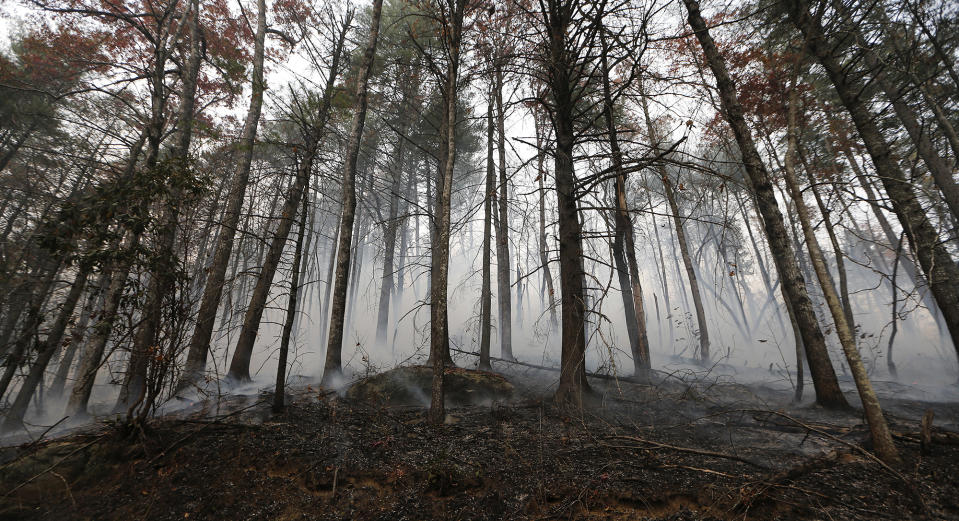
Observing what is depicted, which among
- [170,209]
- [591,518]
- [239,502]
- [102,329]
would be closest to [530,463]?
[591,518]

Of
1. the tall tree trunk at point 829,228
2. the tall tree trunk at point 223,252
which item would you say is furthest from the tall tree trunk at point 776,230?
the tall tree trunk at point 223,252

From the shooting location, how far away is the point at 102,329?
2.89 meters

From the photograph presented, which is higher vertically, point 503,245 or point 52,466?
point 503,245

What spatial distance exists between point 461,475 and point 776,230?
5403 mm

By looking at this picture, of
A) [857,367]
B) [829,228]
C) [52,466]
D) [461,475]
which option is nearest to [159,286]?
[52,466]

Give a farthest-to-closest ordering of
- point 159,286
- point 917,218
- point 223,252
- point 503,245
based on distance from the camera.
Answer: point 503,245 → point 223,252 → point 917,218 → point 159,286

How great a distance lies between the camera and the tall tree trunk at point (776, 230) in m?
4.34

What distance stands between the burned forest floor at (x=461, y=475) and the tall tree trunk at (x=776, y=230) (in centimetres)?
186

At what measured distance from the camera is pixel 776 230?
455 cm

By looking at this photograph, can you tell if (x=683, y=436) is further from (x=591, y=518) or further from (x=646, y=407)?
(x=591, y=518)

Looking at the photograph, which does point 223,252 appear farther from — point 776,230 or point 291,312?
point 776,230

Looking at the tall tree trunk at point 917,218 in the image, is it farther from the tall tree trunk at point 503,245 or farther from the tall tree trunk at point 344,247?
the tall tree trunk at point 344,247

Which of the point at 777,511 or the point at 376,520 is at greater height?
the point at 777,511

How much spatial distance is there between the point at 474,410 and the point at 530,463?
6.50 feet
